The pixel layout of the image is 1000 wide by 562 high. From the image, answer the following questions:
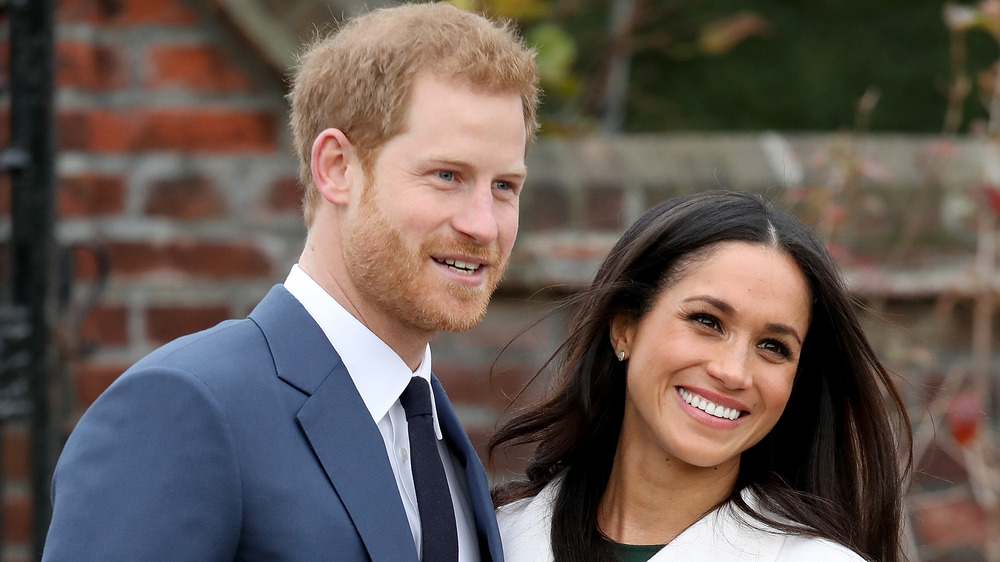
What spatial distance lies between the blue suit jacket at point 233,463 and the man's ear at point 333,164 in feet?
0.75

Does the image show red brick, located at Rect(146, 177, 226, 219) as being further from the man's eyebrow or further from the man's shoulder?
the man's eyebrow

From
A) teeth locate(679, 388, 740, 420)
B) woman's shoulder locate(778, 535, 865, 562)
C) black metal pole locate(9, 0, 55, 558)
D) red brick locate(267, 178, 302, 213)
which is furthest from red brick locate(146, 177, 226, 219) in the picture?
woman's shoulder locate(778, 535, 865, 562)

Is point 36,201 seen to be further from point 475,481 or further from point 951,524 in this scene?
point 951,524

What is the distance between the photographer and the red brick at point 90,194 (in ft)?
11.3

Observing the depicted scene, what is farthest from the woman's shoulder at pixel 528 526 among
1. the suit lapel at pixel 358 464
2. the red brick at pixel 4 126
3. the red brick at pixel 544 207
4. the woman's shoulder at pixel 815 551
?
the red brick at pixel 4 126

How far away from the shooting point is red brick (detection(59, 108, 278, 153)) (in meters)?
3.44

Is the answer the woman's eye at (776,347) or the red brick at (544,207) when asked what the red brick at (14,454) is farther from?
the woman's eye at (776,347)

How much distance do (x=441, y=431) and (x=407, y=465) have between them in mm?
262

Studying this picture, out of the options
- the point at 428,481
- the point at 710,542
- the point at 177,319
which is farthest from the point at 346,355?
the point at 177,319

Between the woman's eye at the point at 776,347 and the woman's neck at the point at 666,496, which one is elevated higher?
the woman's eye at the point at 776,347

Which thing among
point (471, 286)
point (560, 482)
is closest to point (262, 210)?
point (560, 482)

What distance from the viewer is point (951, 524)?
12.9ft

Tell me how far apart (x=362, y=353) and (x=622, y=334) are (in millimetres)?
748

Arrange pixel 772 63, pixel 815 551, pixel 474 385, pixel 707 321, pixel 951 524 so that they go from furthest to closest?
pixel 772 63, pixel 951 524, pixel 474 385, pixel 707 321, pixel 815 551
